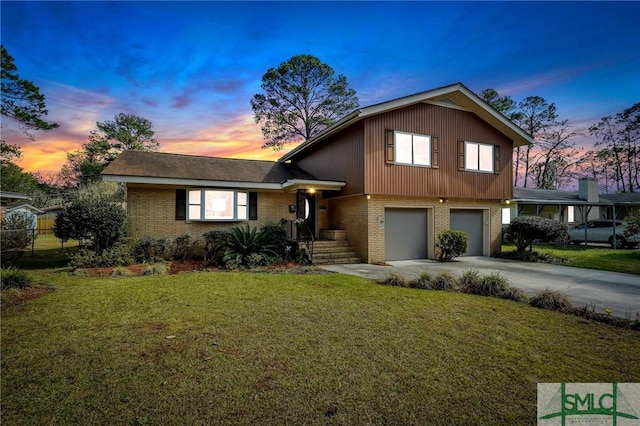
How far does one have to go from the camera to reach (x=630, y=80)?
12766 mm

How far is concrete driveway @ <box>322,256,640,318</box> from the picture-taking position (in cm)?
629

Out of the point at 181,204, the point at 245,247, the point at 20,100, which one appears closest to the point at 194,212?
the point at 181,204

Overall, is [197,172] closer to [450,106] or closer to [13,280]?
[13,280]

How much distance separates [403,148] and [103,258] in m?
11.5

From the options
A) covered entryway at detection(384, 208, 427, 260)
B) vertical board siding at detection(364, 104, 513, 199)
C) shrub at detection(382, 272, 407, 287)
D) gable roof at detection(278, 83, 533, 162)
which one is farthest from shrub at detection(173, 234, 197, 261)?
A: covered entryway at detection(384, 208, 427, 260)

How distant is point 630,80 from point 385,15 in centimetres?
1175

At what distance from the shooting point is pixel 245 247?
Result: 10.6 meters

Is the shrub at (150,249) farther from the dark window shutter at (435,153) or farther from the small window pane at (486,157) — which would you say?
the small window pane at (486,157)

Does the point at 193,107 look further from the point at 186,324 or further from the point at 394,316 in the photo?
the point at 394,316

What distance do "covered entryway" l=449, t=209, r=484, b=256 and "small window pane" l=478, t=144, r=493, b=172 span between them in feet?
6.69

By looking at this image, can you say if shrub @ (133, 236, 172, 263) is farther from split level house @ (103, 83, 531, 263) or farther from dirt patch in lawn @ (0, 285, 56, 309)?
dirt patch in lawn @ (0, 285, 56, 309)

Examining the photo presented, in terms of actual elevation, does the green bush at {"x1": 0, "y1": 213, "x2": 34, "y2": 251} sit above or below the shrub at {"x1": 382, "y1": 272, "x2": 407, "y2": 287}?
above

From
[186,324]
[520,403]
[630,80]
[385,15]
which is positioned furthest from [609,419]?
[630,80]

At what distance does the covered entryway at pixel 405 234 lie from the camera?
41.8 feet
